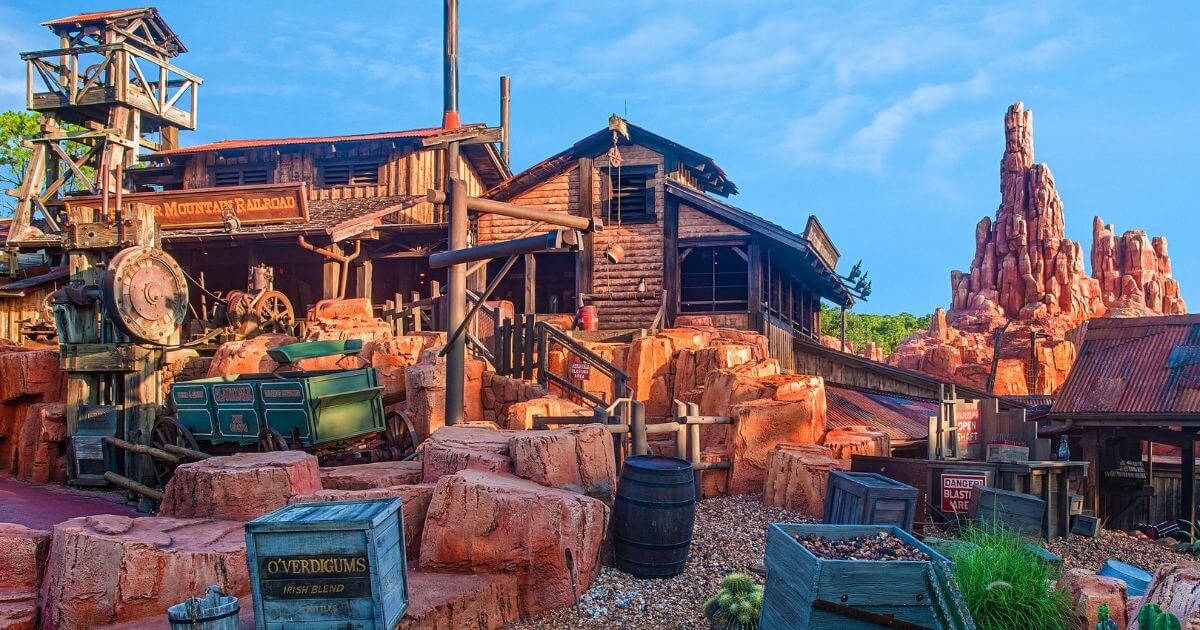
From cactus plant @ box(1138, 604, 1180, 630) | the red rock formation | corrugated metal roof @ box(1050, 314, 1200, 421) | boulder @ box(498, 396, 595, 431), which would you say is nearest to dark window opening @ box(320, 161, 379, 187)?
boulder @ box(498, 396, 595, 431)

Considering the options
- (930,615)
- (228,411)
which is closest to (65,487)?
(228,411)

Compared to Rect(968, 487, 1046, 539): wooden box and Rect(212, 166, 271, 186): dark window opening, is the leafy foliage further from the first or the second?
Rect(968, 487, 1046, 539): wooden box

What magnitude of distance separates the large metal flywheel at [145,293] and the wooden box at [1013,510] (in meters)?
13.1

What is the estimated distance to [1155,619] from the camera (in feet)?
14.2

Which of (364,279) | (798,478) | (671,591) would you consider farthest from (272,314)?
(671,591)

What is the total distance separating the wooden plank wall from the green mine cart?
12.3m

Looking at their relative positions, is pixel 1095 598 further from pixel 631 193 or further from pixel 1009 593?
pixel 631 193

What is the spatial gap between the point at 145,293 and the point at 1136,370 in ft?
61.0

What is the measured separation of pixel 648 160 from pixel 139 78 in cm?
1812

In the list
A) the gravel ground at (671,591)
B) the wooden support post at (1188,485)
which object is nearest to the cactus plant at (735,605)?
the gravel ground at (671,591)

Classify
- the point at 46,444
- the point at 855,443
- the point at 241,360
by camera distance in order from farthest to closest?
the point at 241,360 < the point at 46,444 < the point at 855,443

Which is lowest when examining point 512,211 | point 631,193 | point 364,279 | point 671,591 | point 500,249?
point 671,591

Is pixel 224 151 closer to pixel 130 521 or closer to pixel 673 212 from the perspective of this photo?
pixel 673 212

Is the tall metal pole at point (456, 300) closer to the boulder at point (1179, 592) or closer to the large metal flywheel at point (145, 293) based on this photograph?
the large metal flywheel at point (145, 293)
